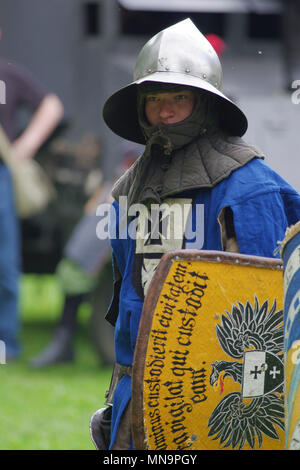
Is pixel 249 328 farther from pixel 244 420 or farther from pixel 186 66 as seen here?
pixel 186 66

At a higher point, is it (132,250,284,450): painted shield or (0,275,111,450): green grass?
(132,250,284,450): painted shield

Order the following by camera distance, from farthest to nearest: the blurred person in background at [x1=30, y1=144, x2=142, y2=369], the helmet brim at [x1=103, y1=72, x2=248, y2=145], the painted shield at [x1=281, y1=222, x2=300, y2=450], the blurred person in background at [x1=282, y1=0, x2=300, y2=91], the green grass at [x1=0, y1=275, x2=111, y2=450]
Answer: the blurred person in background at [x1=282, y1=0, x2=300, y2=91]
the blurred person in background at [x1=30, y1=144, x2=142, y2=369]
the green grass at [x1=0, y1=275, x2=111, y2=450]
the helmet brim at [x1=103, y1=72, x2=248, y2=145]
the painted shield at [x1=281, y1=222, x2=300, y2=450]

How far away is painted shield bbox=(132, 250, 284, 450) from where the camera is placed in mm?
2750

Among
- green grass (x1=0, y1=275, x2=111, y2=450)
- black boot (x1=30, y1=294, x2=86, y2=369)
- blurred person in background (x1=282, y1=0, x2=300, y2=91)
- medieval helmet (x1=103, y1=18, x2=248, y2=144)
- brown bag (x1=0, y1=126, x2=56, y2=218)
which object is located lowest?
green grass (x1=0, y1=275, x2=111, y2=450)

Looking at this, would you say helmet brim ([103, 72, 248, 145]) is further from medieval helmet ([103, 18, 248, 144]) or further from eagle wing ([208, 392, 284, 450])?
Result: eagle wing ([208, 392, 284, 450])

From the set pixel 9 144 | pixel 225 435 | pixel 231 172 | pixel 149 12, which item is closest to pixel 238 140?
pixel 231 172

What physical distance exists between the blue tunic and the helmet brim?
0.20 meters

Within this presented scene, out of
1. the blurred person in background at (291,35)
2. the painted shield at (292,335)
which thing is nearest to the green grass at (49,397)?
the blurred person in background at (291,35)

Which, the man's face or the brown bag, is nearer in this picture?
the man's face

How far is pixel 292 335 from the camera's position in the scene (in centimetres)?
232

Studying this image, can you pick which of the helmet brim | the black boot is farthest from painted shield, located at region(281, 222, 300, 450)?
the black boot

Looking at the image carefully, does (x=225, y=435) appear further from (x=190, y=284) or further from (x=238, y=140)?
(x=238, y=140)

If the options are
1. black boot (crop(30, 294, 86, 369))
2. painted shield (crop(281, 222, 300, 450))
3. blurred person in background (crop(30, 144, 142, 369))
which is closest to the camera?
painted shield (crop(281, 222, 300, 450))

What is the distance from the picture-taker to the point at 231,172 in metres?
3.03
